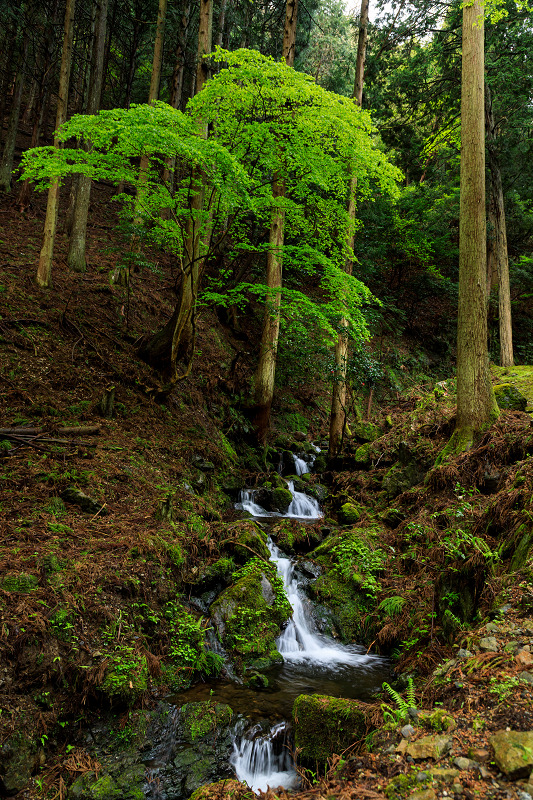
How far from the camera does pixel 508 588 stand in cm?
370

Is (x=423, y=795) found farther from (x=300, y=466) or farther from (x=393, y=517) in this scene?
(x=300, y=466)

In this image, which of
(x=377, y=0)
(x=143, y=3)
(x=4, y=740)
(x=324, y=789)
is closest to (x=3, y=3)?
(x=143, y=3)

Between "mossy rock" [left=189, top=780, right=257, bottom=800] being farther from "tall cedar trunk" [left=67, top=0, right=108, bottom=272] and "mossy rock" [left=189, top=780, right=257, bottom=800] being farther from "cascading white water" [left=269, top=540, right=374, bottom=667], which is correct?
"tall cedar trunk" [left=67, top=0, right=108, bottom=272]

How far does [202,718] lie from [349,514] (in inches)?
210

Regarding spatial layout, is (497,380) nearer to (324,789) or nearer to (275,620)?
(275,620)

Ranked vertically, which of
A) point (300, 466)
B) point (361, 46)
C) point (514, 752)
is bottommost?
point (514, 752)

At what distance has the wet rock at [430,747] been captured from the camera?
2326mm

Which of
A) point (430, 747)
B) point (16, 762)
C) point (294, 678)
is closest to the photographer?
A: point (430, 747)

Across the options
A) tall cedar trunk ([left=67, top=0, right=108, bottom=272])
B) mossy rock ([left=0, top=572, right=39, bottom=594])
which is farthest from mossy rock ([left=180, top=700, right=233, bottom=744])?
tall cedar trunk ([left=67, top=0, right=108, bottom=272])

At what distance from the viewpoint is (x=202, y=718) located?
4.07 meters

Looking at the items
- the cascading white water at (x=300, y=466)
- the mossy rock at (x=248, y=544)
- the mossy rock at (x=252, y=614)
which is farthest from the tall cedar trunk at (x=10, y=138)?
the mossy rock at (x=252, y=614)

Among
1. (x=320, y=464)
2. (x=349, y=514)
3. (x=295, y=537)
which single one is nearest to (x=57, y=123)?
(x=295, y=537)

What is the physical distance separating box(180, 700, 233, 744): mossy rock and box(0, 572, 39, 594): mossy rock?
6.00 feet

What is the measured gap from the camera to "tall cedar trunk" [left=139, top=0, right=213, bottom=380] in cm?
828
